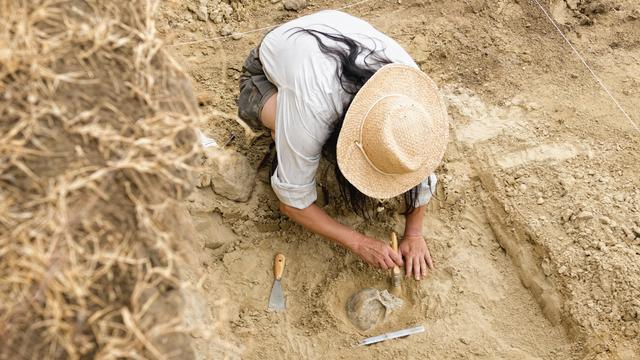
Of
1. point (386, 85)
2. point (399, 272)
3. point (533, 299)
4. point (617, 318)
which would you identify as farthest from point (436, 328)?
point (386, 85)

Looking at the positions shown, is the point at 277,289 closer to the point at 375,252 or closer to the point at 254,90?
the point at 375,252

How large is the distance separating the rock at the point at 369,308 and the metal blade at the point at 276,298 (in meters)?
0.29

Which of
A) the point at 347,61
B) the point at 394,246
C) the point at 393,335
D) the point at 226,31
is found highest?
the point at 347,61

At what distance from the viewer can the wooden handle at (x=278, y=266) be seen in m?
2.93

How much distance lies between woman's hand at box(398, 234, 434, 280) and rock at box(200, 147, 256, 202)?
28.8 inches

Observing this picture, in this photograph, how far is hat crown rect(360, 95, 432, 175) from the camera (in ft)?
7.45

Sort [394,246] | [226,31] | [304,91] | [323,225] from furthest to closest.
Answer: [226,31]
[394,246]
[323,225]
[304,91]

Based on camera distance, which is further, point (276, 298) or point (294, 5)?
point (294, 5)

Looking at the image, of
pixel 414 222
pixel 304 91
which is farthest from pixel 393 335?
pixel 304 91

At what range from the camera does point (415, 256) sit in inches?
116

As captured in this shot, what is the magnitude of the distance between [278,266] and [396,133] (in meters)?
0.96

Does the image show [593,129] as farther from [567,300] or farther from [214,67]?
[214,67]

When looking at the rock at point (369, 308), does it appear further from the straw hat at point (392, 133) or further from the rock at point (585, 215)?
the rock at point (585, 215)

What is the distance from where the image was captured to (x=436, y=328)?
287 cm
